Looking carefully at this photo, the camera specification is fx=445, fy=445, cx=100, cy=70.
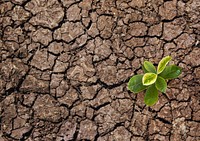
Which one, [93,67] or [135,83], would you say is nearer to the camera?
[135,83]

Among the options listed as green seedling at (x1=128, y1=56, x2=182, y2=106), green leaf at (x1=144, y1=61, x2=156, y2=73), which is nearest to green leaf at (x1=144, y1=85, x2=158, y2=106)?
green seedling at (x1=128, y1=56, x2=182, y2=106)

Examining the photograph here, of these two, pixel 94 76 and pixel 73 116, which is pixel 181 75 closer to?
pixel 94 76

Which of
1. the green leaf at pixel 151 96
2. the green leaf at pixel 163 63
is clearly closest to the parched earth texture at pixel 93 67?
the green leaf at pixel 151 96

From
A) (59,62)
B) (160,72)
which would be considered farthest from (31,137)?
(160,72)

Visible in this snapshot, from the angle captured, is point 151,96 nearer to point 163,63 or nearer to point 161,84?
point 161,84

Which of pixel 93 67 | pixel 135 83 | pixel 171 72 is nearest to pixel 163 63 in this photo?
pixel 171 72

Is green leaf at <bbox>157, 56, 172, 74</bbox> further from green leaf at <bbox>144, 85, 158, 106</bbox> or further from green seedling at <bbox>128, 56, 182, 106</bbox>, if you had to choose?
green leaf at <bbox>144, 85, 158, 106</bbox>
